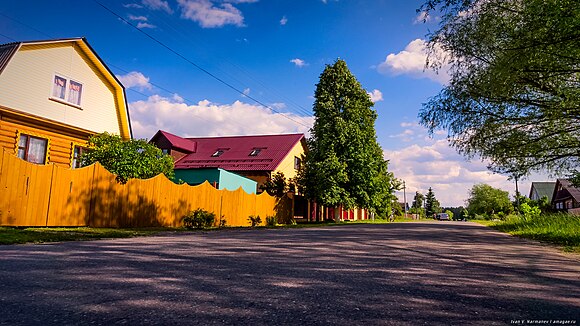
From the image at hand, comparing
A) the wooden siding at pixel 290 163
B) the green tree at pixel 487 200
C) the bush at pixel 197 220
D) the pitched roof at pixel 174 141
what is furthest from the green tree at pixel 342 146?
the green tree at pixel 487 200

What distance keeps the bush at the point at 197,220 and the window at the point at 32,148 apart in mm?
A: 6589

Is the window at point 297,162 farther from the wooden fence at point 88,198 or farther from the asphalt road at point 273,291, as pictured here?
the asphalt road at point 273,291

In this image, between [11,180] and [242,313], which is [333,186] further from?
[242,313]

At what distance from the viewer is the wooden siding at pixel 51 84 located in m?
14.5

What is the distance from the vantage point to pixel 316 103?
31.4m

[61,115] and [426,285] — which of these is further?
[61,115]

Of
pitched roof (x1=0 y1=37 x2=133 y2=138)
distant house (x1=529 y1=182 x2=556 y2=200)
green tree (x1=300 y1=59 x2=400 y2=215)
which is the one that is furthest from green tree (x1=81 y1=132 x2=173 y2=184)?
distant house (x1=529 y1=182 x2=556 y2=200)

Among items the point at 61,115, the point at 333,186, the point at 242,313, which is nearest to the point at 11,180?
the point at 61,115

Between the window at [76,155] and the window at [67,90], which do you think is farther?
the window at [76,155]

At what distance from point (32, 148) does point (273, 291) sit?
15942 mm

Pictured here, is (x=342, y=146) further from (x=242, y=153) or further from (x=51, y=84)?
(x=51, y=84)

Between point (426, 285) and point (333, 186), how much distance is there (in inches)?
969

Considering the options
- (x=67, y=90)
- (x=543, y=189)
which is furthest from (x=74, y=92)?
(x=543, y=189)

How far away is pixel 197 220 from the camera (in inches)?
623
